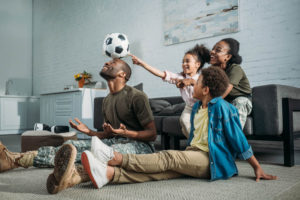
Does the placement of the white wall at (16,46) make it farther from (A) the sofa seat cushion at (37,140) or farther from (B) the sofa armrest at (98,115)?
(A) the sofa seat cushion at (37,140)

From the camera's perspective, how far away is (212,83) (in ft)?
4.95

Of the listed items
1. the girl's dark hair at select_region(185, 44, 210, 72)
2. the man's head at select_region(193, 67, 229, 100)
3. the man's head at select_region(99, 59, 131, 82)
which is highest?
the girl's dark hair at select_region(185, 44, 210, 72)

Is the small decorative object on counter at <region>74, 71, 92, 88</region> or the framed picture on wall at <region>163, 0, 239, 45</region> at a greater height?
the framed picture on wall at <region>163, 0, 239, 45</region>

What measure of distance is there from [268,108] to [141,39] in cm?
→ 292

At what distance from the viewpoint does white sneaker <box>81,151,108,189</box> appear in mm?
1174

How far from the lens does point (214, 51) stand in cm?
214

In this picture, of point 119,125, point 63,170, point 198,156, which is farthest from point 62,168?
point 198,156

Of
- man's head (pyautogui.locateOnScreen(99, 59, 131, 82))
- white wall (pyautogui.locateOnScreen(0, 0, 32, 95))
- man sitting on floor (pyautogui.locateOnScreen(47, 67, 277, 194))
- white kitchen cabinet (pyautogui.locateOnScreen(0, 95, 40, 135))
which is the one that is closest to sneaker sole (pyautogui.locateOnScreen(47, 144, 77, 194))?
man sitting on floor (pyautogui.locateOnScreen(47, 67, 277, 194))

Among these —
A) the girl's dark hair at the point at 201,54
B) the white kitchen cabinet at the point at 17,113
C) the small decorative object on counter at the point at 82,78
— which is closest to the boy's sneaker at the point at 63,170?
the girl's dark hair at the point at 201,54

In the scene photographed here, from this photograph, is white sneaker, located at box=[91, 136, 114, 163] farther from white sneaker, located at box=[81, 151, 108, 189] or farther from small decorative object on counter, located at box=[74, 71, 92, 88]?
small decorative object on counter, located at box=[74, 71, 92, 88]

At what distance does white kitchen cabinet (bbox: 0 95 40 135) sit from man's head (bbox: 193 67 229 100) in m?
5.17

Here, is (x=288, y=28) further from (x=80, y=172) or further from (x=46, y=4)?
(x=46, y=4)

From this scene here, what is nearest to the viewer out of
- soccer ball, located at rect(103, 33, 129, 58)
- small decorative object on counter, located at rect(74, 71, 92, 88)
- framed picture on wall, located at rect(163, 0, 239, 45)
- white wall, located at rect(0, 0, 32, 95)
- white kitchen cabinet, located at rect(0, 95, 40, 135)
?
soccer ball, located at rect(103, 33, 129, 58)

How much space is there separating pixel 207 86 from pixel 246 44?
2.15 m
